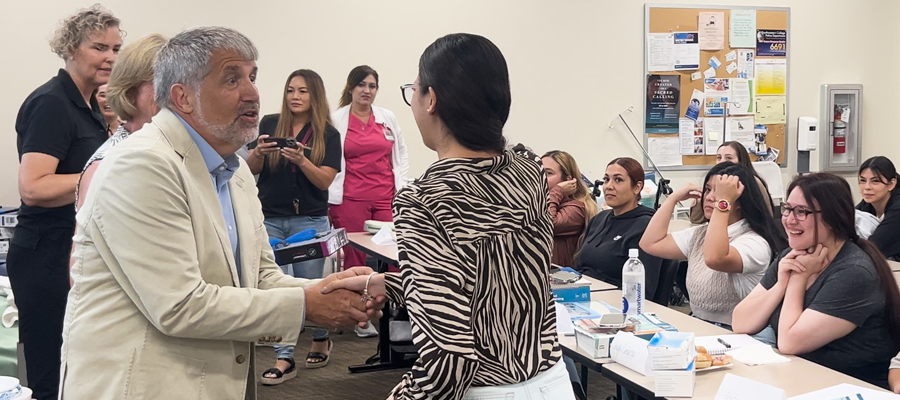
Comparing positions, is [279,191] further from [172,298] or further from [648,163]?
[648,163]

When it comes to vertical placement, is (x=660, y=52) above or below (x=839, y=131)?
above

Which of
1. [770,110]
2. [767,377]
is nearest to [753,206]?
[767,377]

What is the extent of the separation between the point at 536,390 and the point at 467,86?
0.56 metres

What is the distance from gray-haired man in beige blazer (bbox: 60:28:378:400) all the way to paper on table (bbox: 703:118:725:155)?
6.26 metres

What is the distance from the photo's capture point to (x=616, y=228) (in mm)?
3904

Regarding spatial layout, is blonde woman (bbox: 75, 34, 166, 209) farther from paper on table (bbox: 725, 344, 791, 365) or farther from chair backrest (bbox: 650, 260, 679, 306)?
chair backrest (bbox: 650, 260, 679, 306)

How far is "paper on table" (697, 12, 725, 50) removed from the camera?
7133 mm

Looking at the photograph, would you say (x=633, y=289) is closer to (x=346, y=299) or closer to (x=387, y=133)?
(x=346, y=299)

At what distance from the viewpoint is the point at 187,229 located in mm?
1435

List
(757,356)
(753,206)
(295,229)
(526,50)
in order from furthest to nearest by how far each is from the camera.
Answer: (526,50) → (295,229) → (753,206) → (757,356)

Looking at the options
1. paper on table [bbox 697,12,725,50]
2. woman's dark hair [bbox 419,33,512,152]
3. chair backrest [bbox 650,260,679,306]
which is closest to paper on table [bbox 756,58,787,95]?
paper on table [bbox 697,12,725,50]

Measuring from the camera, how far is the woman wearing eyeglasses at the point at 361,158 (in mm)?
5430

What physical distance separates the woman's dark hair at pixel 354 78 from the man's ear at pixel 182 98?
153 inches

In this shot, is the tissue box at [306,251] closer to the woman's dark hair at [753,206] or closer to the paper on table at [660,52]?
the woman's dark hair at [753,206]
